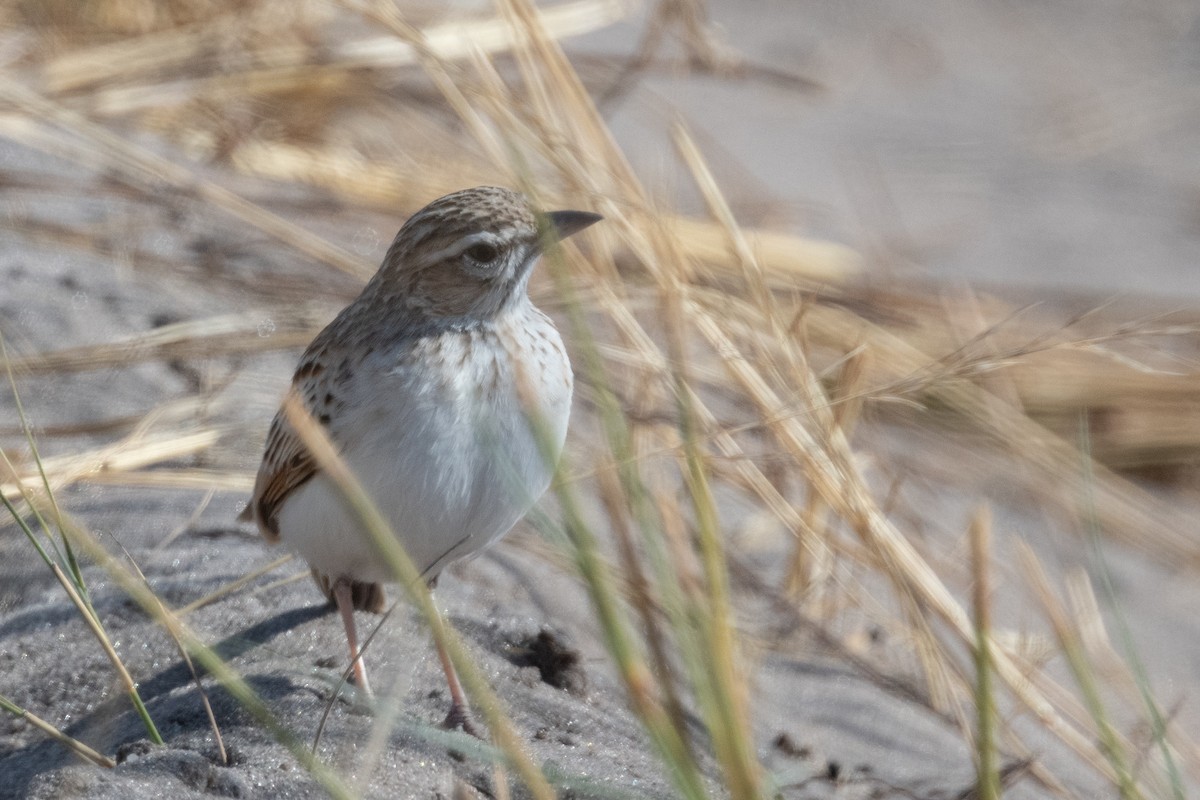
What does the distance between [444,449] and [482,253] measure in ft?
1.96

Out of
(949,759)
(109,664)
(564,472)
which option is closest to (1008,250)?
(949,759)

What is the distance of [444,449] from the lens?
331cm

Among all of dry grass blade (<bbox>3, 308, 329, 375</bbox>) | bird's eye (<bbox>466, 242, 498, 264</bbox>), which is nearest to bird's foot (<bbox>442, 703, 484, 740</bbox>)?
bird's eye (<bbox>466, 242, 498, 264</bbox>)

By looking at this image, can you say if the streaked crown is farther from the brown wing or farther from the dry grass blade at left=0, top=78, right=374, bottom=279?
the dry grass blade at left=0, top=78, right=374, bottom=279

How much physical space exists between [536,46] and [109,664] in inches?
98.9

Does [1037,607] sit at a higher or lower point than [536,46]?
lower

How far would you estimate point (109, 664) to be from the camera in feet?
12.3

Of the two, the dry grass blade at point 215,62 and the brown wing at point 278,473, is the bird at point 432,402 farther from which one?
the dry grass blade at point 215,62

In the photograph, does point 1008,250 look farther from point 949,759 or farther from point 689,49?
point 949,759

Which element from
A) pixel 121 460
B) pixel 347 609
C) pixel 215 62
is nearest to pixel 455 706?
pixel 347 609

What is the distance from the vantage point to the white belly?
131 inches

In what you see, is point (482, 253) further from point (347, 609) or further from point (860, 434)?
point (860, 434)

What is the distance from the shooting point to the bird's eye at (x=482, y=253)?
11.9 feet

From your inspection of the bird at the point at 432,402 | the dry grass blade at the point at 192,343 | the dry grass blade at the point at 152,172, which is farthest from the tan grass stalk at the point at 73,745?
the dry grass blade at the point at 152,172
